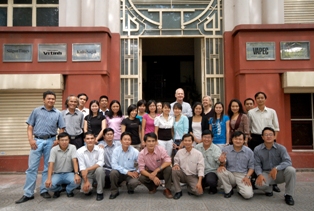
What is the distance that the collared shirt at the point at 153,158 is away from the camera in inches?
200

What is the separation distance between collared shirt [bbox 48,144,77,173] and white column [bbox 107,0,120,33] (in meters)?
3.96

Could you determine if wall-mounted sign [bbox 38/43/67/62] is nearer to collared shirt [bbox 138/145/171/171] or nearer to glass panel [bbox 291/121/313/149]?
collared shirt [bbox 138/145/171/171]

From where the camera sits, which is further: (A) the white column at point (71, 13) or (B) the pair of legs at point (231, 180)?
(A) the white column at point (71, 13)

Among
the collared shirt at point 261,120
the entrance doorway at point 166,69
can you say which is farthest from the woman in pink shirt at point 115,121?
the entrance doorway at point 166,69

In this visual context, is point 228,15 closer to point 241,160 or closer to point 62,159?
point 241,160

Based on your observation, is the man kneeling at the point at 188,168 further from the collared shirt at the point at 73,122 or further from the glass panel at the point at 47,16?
the glass panel at the point at 47,16

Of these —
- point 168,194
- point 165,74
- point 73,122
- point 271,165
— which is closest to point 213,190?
point 168,194

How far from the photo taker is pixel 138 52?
7.88 meters

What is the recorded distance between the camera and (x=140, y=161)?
16.6 ft

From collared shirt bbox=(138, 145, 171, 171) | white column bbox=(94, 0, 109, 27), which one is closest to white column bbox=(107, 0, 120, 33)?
white column bbox=(94, 0, 109, 27)

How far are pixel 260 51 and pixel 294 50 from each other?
856 mm

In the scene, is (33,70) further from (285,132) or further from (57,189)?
(285,132)

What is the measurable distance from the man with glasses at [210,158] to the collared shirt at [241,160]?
0.74 feet

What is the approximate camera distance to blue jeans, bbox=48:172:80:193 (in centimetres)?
497
